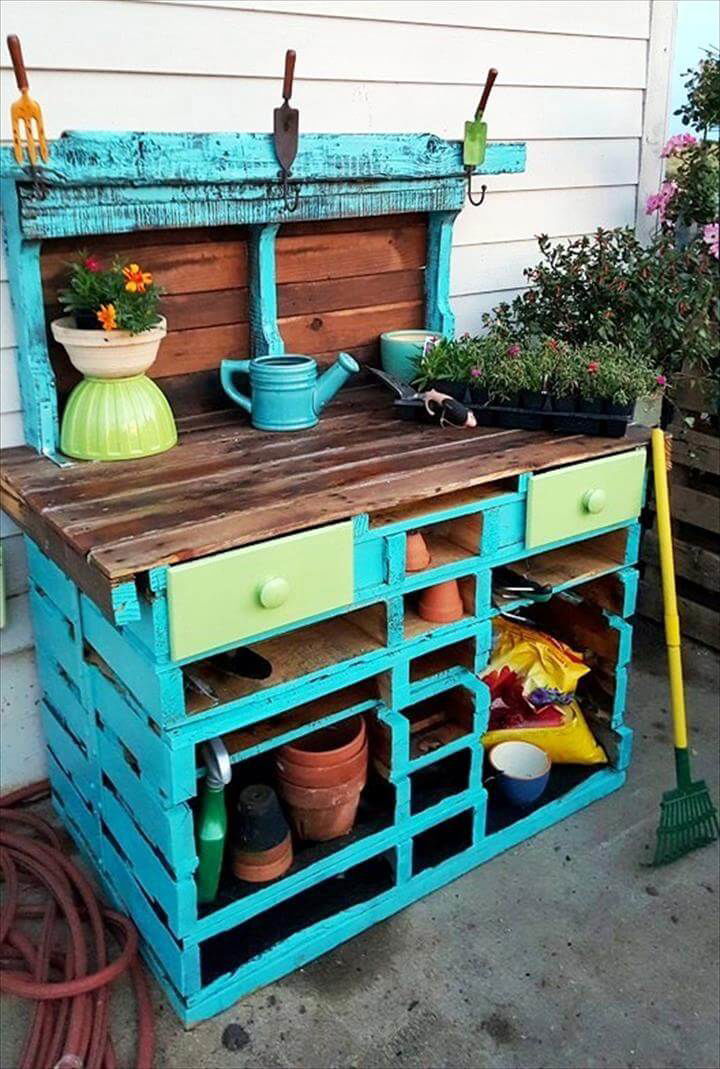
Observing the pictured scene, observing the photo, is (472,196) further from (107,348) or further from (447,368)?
(107,348)

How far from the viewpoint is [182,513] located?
178cm

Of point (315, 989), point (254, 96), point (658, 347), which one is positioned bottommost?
point (315, 989)

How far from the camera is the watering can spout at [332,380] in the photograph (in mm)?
2248

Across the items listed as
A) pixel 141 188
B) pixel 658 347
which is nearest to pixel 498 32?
pixel 658 347

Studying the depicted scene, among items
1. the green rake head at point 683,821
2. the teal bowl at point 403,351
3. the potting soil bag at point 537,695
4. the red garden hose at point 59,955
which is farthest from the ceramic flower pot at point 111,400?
the green rake head at point 683,821

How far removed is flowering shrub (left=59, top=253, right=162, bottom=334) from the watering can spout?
413mm

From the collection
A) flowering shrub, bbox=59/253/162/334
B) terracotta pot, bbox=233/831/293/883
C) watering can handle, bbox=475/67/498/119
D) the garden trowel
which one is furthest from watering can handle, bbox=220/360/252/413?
terracotta pot, bbox=233/831/293/883

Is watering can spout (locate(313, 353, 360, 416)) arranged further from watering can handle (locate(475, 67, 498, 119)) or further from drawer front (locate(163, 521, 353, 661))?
watering can handle (locate(475, 67, 498, 119))

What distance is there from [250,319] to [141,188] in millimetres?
445

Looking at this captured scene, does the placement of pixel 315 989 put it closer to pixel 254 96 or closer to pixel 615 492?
pixel 615 492

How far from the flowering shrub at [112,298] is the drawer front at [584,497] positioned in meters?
0.88

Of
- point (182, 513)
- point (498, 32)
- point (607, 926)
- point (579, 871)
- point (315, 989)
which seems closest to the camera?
point (182, 513)

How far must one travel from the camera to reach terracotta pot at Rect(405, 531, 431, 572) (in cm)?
204

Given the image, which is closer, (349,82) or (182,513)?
(182,513)
